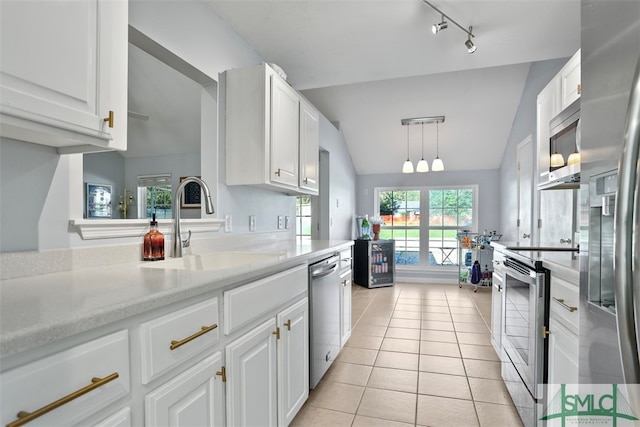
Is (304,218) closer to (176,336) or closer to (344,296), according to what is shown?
(344,296)

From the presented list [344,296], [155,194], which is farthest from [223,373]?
[155,194]

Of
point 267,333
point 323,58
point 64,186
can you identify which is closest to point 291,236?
point 323,58

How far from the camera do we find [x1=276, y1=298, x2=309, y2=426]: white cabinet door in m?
1.61

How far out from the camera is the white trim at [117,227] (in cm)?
133

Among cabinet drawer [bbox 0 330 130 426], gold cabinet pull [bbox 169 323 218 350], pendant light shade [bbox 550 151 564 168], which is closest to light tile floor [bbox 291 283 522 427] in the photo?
gold cabinet pull [bbox 169 323 218 350]

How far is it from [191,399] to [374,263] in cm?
474

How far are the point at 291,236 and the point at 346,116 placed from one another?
254 cm

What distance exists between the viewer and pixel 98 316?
0.72 m

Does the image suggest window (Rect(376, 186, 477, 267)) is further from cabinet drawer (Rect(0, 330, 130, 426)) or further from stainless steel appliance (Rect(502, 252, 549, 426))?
cabinet drawer (Rect(0, 330, 130, 426))

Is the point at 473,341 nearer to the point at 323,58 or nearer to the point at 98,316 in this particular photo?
the point at 323,58

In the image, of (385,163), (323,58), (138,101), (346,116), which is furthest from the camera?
(385,163)

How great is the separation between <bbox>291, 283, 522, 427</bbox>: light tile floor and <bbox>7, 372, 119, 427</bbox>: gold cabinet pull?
1.43 m

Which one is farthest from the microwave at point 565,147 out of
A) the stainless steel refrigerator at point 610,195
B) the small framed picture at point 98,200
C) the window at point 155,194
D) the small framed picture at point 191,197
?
the small framed picture at point 98,200

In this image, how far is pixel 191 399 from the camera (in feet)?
3.31
